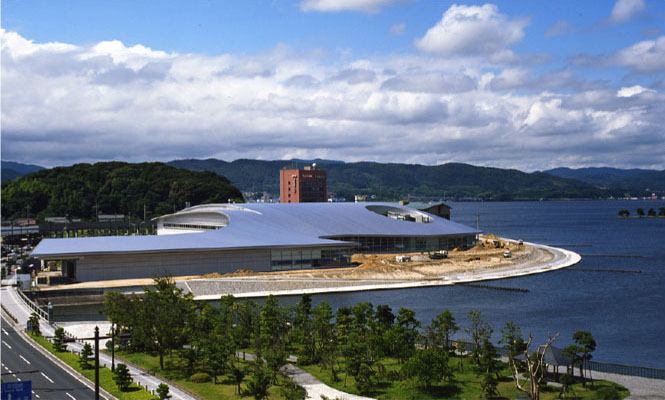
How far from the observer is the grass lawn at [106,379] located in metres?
29.0

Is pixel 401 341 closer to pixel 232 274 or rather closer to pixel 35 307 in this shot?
pixel 35 307

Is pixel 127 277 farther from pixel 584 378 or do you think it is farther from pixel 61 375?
pixel 584 378

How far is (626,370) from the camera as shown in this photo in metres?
34.4

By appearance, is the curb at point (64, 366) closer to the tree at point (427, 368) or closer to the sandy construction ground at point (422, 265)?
the tree at point (427, 368)

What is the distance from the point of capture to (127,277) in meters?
66.1

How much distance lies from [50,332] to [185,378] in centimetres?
1638

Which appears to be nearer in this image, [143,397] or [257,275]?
[143,397]

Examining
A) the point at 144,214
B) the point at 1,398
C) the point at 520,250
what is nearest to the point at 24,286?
the point at 1,398

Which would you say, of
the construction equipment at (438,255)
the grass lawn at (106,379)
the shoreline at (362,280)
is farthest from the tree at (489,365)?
the construction equipment at (438,255)

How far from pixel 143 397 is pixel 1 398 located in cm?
982

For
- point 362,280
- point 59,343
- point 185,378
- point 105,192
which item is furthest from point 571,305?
point 105,192

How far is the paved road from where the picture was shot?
29.3 meters

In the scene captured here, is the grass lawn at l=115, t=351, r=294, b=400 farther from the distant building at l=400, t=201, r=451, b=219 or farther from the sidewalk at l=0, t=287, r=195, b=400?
the distant building at l=400, t=201, r=451, b=219

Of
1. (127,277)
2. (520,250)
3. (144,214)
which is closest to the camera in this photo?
(127,277)
